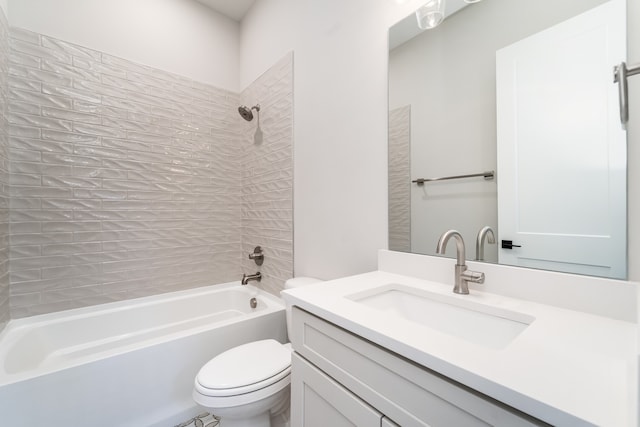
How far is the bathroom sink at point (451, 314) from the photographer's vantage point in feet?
2.40

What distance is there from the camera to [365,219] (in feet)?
4.36

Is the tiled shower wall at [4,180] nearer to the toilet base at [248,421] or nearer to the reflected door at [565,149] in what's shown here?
the toilet base at [248,421]

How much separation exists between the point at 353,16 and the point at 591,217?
134cm

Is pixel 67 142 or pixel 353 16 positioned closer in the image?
pixel 353 16

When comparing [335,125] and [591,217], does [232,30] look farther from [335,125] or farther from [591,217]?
[591,217]

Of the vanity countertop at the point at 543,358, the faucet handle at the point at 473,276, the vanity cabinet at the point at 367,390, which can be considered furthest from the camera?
the faucet handle at the point at 473,276

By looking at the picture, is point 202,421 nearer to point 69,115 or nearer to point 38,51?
point 69,115

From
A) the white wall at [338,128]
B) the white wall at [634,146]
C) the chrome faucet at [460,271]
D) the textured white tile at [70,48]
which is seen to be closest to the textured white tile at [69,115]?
the textured white tile at [70,48]

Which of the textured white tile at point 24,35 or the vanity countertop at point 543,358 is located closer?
the vanity countertop at point 543,358

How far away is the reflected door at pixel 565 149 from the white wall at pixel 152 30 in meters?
2.18

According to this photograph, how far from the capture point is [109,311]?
1.79 metres

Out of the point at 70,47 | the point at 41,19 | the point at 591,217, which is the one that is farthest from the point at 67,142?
the point at 591,217

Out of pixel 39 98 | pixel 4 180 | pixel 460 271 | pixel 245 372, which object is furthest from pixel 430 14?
pixel 4 180

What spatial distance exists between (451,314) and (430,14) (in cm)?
117
